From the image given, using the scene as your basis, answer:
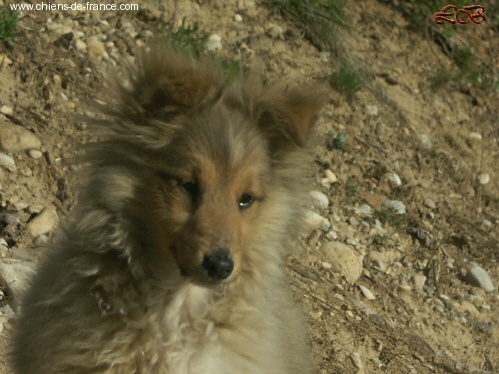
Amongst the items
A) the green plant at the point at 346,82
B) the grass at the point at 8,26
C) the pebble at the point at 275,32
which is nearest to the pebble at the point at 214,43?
the pebble at the point at 275,32

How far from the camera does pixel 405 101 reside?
9008 mm

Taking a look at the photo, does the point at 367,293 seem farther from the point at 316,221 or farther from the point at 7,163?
the point at 7,163

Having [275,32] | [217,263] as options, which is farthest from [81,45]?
[217,263]

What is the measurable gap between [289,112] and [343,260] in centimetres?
293

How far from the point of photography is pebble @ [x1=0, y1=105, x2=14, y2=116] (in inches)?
269

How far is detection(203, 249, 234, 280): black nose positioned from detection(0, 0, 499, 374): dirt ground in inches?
77.7

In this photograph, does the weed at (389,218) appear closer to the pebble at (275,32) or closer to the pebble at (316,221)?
the pebble at (316,221)

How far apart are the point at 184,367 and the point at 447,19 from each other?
6.27m

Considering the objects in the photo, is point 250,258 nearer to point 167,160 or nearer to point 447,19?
point 167,160

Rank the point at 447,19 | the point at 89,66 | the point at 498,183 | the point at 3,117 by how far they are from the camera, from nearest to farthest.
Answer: the point at 3,117 < the point at 89,66 < the point at 498,183 < the point at 447,19

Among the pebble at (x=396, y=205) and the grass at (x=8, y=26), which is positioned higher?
the grass at (x=8, y=26)

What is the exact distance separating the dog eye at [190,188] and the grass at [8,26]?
11.2ft

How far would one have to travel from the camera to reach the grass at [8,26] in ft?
23.5

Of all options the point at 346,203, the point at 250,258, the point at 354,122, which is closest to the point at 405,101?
the point at 354,122
